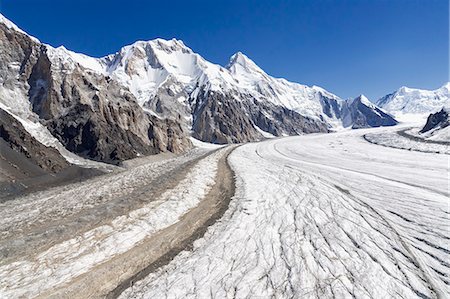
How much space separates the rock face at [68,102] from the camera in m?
78.1

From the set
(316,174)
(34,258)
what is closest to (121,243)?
(34,258)

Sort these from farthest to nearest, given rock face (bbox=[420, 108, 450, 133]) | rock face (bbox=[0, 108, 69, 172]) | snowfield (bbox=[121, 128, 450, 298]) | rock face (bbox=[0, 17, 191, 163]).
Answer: rock face (bbox=[0, 17, 191, 163]) → rock face (bbox=[0, 108, 69, 172]) → rock face (bbox=[420, 108, 450, 133]) → snowfield (bbox=[121, 128, 450, 298])

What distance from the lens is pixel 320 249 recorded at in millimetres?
8688

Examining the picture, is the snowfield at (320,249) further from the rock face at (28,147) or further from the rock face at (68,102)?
the rock face at (68,102)

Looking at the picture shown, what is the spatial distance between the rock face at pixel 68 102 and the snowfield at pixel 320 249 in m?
67.5

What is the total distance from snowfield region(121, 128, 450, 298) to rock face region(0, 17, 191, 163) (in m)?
67.5

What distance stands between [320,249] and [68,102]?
9779 centimetres

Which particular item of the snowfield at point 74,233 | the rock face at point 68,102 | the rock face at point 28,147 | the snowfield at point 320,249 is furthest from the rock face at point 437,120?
the rock face at point 68,102

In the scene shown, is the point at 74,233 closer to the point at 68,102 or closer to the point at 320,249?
the point at 320,249

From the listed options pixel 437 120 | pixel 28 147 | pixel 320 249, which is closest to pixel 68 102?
pixel 28 147

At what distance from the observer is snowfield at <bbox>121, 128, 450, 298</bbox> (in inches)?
273

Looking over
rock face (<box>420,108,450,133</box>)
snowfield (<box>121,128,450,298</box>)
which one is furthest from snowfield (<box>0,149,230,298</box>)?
rock face (<box>420,108,450,133</box>)

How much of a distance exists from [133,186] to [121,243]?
8162 mm

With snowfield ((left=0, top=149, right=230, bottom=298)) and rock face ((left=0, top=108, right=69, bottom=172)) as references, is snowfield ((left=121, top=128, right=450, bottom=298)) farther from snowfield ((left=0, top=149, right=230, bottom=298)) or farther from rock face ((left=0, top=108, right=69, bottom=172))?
rock face ((left=0, top=108, right=69, bottom=172))
